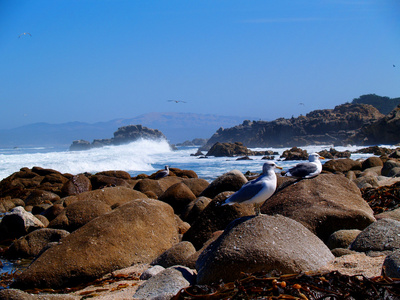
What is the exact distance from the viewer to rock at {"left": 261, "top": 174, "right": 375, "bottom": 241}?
18.3 feet

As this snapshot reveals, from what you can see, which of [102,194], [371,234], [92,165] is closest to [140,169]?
[92,165]

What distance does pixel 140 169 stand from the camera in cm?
2950

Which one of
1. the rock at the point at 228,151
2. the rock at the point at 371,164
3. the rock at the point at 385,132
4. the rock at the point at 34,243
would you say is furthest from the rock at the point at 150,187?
the rock at the point at 385,132

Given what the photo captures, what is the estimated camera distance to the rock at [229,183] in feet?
27.9

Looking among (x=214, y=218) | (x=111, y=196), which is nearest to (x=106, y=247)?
(x=214, y=218)

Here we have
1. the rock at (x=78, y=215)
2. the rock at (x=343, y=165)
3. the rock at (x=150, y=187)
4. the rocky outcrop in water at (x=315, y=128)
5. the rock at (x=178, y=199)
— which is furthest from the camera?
the rocky outcrop in water at (x=315, y=128)

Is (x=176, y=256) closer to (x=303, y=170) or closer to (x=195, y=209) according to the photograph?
(x=303, y=170)

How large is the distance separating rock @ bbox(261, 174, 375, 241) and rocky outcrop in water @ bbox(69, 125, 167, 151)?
83.5 metres

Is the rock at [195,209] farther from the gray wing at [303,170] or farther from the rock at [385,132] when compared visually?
the rock at [385,132]

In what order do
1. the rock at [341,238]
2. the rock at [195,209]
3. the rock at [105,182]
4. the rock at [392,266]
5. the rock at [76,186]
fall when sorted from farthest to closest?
1. the rock at [105,182]
2. the rock at [76,186]
3. the rock at [195,209]
4. the rock at [341,238]
5. the rock at [392,266]

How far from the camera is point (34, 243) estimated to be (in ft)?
23.3

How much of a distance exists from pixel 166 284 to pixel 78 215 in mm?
4376

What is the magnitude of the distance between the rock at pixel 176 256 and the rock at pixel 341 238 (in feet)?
6.12

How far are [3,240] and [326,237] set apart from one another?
258 inches
